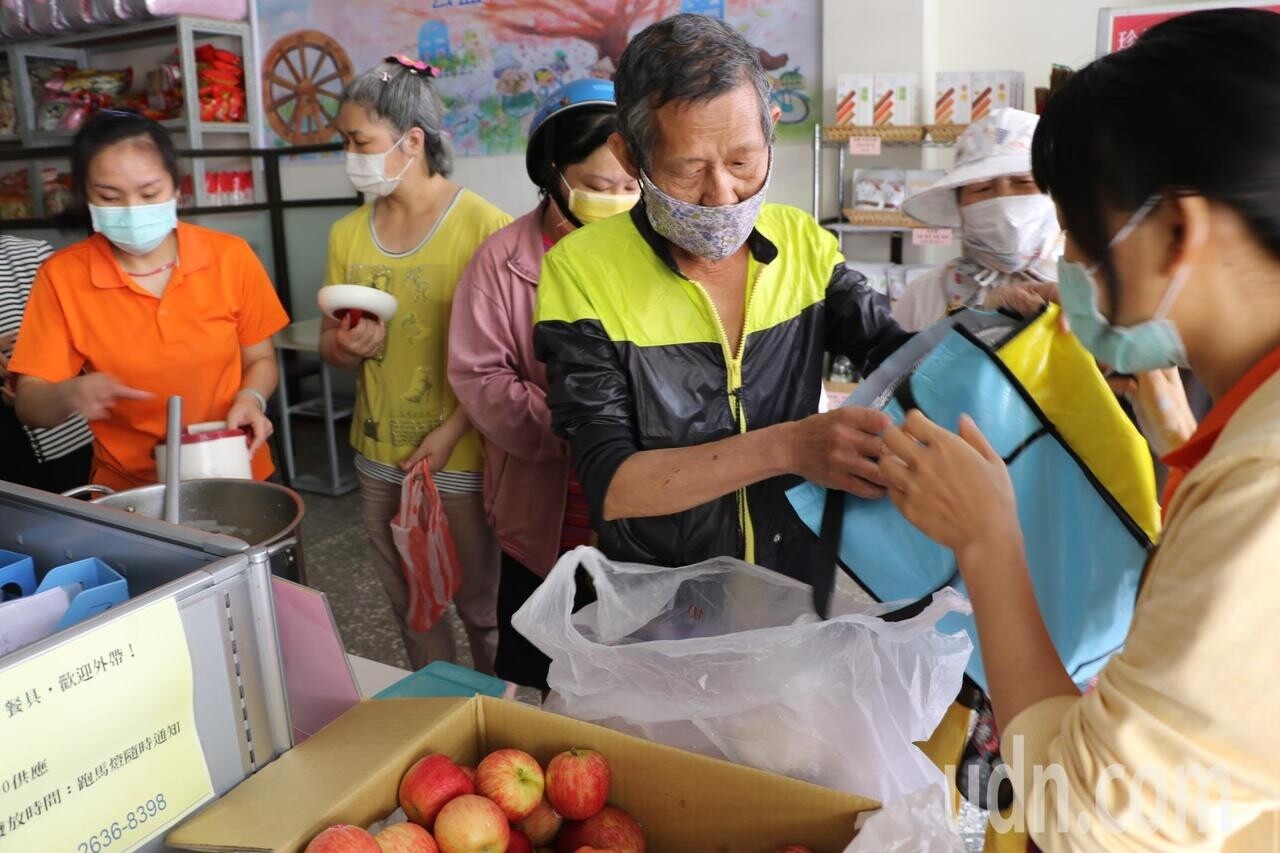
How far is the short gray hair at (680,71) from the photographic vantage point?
1213 mm

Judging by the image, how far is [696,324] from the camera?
1.34 m

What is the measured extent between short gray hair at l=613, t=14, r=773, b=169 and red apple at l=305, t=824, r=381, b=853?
2.92ft

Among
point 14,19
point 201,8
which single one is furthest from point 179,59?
point 14,19

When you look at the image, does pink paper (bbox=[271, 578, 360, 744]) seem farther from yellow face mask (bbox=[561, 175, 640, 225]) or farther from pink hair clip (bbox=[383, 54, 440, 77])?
pink hair clip (bbox=[383, 54, 440, 77])

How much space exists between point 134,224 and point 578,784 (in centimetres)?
156

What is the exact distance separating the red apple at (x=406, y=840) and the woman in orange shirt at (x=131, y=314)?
1199 mm

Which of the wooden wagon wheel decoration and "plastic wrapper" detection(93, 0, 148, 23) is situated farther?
the wooden wagon wheel decoration

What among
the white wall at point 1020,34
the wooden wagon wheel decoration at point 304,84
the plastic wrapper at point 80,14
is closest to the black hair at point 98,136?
the white wall at point 1020,34

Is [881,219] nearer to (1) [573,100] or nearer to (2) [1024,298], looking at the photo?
(1) [573,100]

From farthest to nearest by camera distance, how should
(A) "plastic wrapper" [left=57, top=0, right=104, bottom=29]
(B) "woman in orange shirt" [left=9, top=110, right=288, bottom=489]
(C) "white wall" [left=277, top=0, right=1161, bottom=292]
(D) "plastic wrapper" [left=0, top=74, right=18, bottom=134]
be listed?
(D) "plastic wrapper" [left=0, top=74, right=18, bottom=134] → (A) "plastic wrapper" [left=57, top=0, right=104, bottom=29] → (C) "white wall" [left=277, top=0, right=1161, bottom=292] → (B) "woman in orange shirt" [left=9, top=110, right=288, bottom=489]

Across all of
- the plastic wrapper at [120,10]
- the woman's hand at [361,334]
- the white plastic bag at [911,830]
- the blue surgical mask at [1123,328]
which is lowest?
the white plastic bag at [911,830]

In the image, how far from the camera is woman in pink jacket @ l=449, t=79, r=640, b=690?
1.79 metres

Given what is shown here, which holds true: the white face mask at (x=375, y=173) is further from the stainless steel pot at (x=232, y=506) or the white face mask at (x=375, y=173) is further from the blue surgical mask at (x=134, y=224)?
the stainless steel pot at (x=232, y=506)

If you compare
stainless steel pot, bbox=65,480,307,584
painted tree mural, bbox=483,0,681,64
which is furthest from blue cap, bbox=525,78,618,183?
painted tree mural, bbox=483,0,681,64
